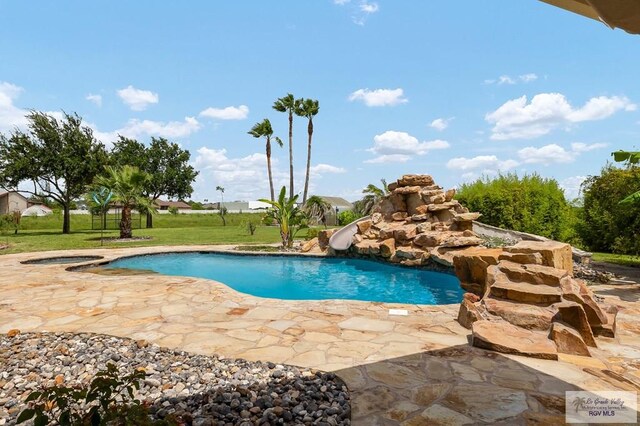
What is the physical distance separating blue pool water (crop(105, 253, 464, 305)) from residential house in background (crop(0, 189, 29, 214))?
3538cm

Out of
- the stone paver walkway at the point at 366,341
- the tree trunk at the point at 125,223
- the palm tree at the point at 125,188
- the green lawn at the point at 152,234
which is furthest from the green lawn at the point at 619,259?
the tree trunk at the point at 125,223

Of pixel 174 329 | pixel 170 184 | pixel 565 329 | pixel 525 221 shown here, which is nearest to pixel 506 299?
pixel 565 329

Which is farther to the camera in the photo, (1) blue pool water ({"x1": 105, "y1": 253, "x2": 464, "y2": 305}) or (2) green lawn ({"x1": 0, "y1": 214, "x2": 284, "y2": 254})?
(2) green lawn ({"x1": 0, "y1": 214, "x2": 284, "y2": 254})

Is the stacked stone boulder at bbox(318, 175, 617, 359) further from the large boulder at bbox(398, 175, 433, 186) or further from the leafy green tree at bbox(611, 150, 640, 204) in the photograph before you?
the large boulder at bbox(398, 175, 433, 186)

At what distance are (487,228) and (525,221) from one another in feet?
7.41

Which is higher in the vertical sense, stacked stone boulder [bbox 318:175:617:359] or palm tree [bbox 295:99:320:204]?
palm tree [bbox 295:99:320:204]

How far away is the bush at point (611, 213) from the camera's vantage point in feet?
31.5

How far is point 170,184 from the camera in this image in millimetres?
32750

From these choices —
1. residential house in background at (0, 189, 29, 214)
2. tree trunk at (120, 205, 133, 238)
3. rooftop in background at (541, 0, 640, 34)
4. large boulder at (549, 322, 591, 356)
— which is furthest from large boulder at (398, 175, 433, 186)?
residential house in background at (0, 189, 29, 214)

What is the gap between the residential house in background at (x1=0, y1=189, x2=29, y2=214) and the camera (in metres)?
37.8

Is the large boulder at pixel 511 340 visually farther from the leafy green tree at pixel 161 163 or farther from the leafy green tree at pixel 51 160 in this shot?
the leafy green tree at pixel 161 163

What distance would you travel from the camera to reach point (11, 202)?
40.0 metres

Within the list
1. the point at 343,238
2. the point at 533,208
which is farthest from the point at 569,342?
the point at 533,208

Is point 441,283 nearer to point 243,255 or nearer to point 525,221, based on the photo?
point 525,221
